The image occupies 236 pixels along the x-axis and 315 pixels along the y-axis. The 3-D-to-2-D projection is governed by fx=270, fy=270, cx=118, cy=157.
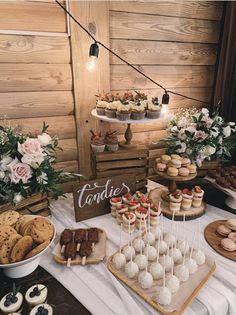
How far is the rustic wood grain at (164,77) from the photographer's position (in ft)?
5.74

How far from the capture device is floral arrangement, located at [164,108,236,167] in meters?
1.48

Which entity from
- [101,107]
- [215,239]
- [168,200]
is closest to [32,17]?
[101,107]

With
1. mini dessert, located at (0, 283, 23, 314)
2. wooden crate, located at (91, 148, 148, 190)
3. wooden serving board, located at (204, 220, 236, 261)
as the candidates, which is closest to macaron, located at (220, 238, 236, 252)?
wooden serving board, located at (204, 220, 236, 261)

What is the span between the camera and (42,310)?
32.0 inches

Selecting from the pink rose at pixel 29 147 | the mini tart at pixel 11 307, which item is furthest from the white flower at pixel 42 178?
the mini tart at pixel 11 307

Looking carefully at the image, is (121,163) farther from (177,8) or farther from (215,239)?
(177,8)

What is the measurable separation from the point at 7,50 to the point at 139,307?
132 centimetres

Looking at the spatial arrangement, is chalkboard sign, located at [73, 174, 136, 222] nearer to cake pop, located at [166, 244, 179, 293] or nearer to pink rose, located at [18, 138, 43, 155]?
pink rose, located at [18, 138, 43, 155]

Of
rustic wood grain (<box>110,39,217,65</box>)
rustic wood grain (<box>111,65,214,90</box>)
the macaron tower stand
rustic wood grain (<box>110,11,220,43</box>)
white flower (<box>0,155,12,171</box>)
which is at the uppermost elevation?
rustic wood grain (<box>110,11,220,43</box>)

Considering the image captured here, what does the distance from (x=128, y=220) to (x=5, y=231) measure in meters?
0.52

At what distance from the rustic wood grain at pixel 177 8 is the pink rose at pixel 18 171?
1.10 metres

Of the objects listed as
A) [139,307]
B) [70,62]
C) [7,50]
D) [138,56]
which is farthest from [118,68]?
[139,307]

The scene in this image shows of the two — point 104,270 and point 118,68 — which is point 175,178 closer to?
point 104,270

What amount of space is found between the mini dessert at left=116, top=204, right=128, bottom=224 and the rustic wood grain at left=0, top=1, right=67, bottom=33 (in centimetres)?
101
